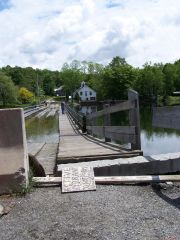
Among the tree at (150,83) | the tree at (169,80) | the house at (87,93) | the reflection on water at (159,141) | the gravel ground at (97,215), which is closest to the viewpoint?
the gravel ground at (97,215)

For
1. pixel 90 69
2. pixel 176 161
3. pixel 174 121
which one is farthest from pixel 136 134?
pixel 90 69

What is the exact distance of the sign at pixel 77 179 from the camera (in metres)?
5.34

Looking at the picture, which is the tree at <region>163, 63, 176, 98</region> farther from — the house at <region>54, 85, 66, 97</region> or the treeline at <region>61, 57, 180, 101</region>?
the house at <region>54, 85, 66, 97</region>

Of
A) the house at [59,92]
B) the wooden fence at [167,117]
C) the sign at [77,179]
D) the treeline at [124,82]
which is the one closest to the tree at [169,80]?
the treeline at [124,82]

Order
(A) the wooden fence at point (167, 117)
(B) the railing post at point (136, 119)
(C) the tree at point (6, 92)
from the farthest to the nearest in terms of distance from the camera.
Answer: (C) the tree at point (6, 92)
(B) the railing post at point (136, 119)
(A) the wooden fence at point (167, 117)

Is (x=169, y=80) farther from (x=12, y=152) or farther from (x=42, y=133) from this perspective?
(x=12, y=152)

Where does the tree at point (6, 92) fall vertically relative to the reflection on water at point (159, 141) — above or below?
above

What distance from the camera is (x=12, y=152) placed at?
5.44m

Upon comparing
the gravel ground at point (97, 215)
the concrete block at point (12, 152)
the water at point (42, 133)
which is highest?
the concrete block at point (12, 152)

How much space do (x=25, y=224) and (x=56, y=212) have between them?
1.35ft

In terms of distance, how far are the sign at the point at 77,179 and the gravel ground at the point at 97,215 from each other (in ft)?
0.34

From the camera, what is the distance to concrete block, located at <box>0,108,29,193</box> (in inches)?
211

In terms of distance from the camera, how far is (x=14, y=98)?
304 feet

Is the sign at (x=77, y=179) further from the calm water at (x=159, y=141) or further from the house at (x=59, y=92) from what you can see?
the house at (x=59, y=92)
